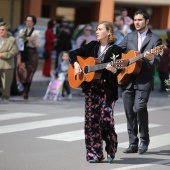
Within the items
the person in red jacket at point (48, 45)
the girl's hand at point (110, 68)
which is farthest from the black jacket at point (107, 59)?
the person in red jacket at point (48, 45)

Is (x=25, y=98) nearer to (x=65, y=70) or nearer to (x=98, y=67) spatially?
(x=65, y=70)

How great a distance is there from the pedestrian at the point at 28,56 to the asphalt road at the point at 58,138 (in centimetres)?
49

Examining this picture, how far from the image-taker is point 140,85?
10.5 metres

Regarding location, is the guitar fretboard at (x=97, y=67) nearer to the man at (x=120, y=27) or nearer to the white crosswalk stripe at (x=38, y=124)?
the white crosswalk stripe at (x=38, y=124)

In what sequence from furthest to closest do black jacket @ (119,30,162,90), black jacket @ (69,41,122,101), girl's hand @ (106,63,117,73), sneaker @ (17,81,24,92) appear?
sneaker @ (17,81,24,92) < black jacket @ (119,30,162,90) < black jacket @ (69,41,122,101) < girl's hand @ (106,63,117,73)

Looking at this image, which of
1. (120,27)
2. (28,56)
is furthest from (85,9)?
(28,56)

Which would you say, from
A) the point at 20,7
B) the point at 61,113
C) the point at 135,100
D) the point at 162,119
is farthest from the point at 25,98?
the point at 20,7

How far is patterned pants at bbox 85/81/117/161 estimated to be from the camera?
9.72 m

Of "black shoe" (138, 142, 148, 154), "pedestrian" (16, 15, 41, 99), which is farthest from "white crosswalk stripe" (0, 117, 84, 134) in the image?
"pedestrian" (16, 15, 41, 99)

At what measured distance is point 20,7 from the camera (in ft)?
117

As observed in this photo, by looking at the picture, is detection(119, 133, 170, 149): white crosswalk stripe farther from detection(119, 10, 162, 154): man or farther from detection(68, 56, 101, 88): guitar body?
detection(68, 56, 101, 88): guitar body

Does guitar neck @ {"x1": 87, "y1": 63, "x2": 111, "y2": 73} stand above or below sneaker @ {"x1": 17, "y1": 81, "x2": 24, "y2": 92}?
above

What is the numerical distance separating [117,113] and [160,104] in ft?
9.01

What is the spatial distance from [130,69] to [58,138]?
6.89 feet
